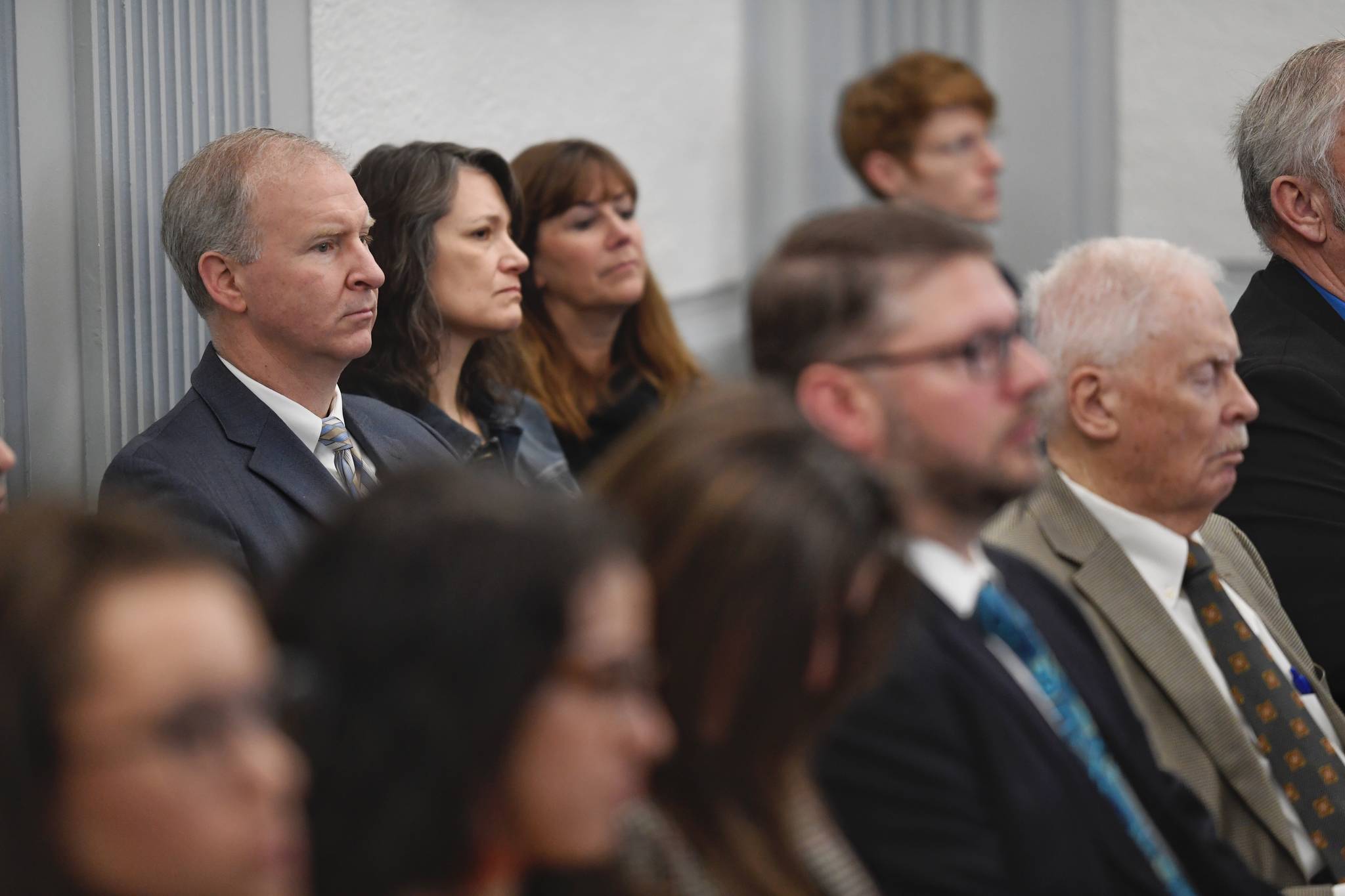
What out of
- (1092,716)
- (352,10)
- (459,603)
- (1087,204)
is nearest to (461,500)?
(459,603)

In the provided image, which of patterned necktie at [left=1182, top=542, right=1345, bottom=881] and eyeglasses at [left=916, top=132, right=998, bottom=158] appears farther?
eyeglasses at [left=916, top=132, right=998, bottom=158]

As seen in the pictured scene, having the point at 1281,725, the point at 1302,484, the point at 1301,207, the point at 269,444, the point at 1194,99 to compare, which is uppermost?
the point at 1194,99

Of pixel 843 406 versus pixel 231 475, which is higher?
pixel 843 406

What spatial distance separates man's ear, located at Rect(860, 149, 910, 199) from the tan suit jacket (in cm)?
295

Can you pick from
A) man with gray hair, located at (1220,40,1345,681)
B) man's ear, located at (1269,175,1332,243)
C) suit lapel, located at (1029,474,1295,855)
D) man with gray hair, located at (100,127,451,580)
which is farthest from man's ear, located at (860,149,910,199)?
suit lapel, located at (1029,474,1295,855)

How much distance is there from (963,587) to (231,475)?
4.30 feet

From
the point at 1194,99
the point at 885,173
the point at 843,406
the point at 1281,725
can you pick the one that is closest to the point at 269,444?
the point at 843,406

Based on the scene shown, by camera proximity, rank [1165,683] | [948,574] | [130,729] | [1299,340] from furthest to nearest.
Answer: [1299,340]
[1165,683]
[948,574]
[130,729]

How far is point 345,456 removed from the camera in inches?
107

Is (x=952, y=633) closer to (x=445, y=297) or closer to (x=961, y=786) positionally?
(x=961, y=786)

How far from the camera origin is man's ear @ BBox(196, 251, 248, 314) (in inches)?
108

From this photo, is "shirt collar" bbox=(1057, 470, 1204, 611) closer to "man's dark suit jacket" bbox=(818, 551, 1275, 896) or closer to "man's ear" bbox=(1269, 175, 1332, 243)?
"man's dark suit jacket" bbox=(818, 551, 1275, 896)

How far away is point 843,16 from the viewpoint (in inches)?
226

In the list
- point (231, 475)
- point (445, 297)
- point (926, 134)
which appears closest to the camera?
point (231, 475)
